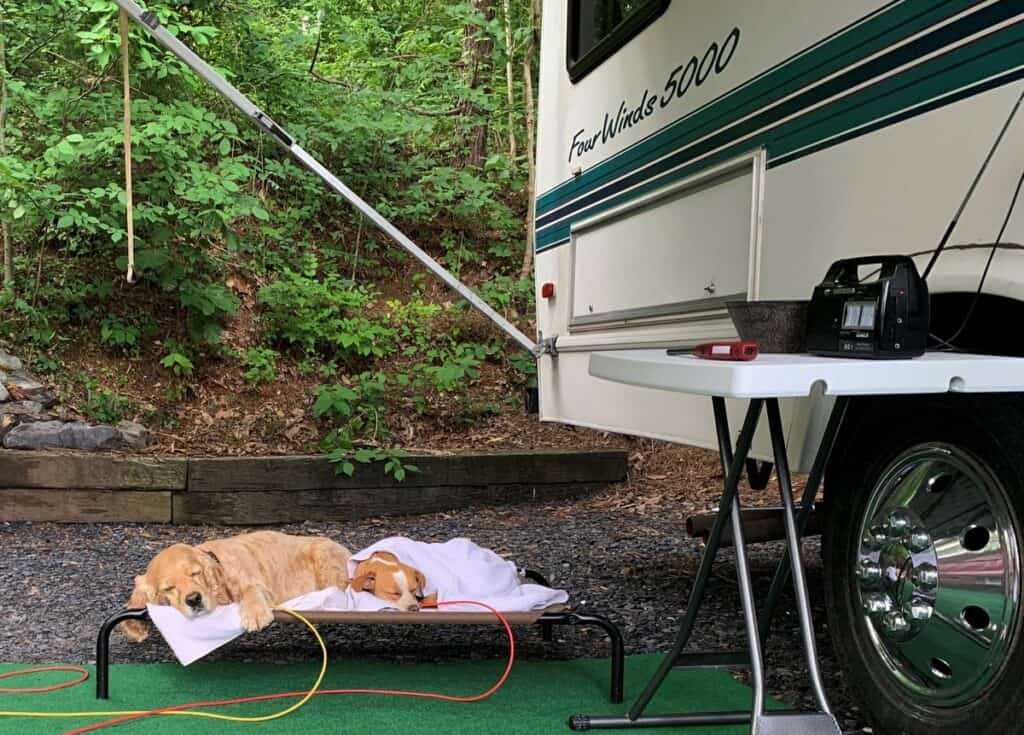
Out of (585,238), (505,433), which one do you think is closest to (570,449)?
(505,433)

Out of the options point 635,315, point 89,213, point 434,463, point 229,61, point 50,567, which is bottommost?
point 50,567

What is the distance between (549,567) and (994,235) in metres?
3.09

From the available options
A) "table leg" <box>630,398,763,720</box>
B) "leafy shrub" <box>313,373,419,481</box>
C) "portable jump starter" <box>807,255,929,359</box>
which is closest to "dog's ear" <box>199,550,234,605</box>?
"table leg" <box>630,398,763,720</box>

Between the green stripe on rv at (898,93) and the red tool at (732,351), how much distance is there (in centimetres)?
72

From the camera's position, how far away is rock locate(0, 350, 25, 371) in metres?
6.27

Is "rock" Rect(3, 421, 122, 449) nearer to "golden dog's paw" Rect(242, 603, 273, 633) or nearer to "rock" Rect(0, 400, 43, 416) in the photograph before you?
"rock" Rect(0, 400, 43, 416)

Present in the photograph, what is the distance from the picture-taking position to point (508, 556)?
15.5ft

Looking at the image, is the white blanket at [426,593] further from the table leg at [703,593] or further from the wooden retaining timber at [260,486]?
the wooden retaining timber at [260,486]

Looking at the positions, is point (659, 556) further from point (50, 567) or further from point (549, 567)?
point (50, 567)

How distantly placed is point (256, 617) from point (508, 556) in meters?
2.17

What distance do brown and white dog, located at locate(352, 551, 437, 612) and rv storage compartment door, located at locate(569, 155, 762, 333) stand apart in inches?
49.5

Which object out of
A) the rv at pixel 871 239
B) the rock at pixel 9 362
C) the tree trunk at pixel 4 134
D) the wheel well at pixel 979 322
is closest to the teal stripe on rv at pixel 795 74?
the rv at pixel 871 239

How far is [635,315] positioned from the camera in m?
3.51

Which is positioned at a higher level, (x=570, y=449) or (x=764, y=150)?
(x=764, y=150)
